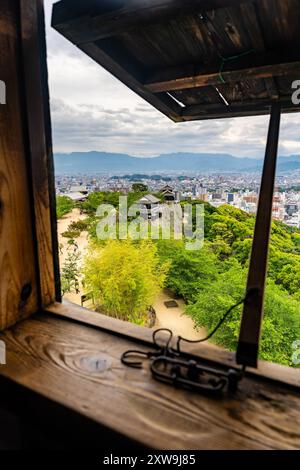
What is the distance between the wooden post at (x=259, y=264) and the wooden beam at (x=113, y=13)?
349 mm

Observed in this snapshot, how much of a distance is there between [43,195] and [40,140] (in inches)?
6.0

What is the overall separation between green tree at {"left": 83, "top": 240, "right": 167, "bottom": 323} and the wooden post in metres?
10.2

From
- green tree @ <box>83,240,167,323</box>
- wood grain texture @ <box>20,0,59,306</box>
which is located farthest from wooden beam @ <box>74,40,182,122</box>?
green tree @ <box>83,240,167,323</box>

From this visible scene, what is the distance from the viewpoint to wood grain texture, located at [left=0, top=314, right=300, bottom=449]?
0.41 metres

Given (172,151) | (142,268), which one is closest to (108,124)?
(172,151)

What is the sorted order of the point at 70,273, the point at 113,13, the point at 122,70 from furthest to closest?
the point at 70,273, the point at 122,70, the point at 113,13

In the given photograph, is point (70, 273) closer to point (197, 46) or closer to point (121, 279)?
point (121, 279)

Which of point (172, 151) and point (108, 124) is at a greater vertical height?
point (108, 124)

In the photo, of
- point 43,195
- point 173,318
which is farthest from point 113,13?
point 173,318

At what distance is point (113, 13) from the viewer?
2.02ft

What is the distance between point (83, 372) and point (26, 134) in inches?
23.8

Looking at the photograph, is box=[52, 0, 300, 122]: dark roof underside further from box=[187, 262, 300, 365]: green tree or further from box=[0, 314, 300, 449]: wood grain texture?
box=[187, 262, 300, 365]: green tree

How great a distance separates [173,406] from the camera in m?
0.47

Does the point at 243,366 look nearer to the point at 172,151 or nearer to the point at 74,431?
the point at 74,431
